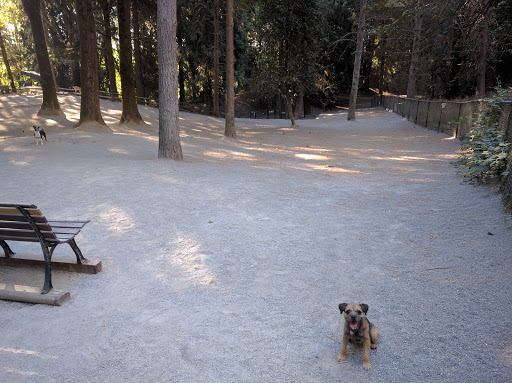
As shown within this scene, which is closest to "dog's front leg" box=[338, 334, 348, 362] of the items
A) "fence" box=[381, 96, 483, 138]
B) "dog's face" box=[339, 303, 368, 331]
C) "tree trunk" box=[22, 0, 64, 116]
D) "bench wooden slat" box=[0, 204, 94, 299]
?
"dog's face" box=[339, 303, 368, 331]

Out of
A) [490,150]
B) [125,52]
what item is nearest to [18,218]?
[490,150]

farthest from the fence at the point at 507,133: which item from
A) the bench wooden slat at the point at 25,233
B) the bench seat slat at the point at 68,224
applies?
the bench wooden slat at the point at 25,233

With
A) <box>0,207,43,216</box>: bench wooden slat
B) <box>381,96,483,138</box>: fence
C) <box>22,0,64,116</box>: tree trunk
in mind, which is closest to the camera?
<box>0,207,43,216</box>: bench wooden slat

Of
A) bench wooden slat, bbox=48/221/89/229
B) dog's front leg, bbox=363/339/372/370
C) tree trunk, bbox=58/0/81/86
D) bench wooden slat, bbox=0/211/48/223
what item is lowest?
dog's front leg, bbox=363/339/372/370

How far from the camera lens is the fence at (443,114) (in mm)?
15281

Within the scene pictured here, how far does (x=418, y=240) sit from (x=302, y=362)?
11.5 feet

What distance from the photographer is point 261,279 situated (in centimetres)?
495

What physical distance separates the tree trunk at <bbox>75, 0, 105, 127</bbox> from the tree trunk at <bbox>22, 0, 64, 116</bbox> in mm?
4145

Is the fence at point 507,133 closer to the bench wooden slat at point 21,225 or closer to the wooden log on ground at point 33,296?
the wooden log on ground at point 33,296

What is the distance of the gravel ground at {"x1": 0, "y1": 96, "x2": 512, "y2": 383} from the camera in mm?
3406

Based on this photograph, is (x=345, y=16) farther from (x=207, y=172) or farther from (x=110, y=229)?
(x=110, y=229)

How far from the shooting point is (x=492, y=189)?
779 centimetres

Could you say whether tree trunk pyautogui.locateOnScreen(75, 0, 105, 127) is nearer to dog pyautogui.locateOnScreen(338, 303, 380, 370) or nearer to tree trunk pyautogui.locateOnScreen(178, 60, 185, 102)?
tree trunk pyautogui.locateOnScreen(178, 60, 185, 102)

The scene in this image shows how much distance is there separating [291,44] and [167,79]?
1529 cm
